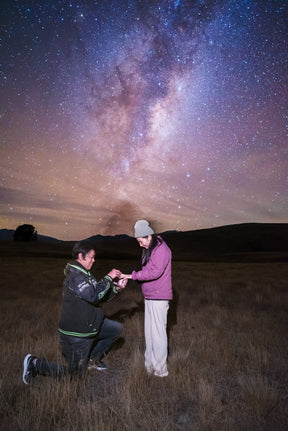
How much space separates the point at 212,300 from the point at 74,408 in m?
9.15

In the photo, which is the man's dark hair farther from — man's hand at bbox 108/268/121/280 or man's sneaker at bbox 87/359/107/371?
man's sneaker at bbox 87/359/107/371

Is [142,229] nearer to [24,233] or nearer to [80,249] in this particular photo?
[80,249]

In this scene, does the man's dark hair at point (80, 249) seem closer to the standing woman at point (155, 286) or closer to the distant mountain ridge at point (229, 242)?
the standing woman at point (155, 286)

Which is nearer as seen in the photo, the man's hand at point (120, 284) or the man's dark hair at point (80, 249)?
the man's dark hair at point (80, 249)

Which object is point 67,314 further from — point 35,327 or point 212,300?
point 212,300

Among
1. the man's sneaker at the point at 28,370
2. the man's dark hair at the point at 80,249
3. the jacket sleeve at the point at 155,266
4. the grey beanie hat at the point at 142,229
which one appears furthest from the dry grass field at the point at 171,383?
the grey beanie hat at the point at 142,229

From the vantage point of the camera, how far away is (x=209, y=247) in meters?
68.1

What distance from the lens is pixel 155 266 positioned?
4262 millimetres

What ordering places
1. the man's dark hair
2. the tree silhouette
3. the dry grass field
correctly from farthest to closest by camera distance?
the tree silhouette < the man's dark hair < the dry grass field

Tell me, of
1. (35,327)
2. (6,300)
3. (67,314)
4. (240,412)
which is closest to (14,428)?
(67,314)

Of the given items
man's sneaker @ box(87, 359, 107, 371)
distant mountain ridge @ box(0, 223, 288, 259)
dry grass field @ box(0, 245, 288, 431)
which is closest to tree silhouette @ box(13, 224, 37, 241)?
distant mountain ridge @ box(0, 223, 288, 259)

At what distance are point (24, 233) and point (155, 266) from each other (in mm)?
81563

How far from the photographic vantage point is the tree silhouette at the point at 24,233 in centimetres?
7919

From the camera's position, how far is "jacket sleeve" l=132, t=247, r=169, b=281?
425 centimetres
